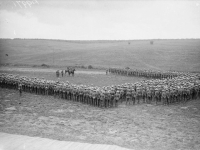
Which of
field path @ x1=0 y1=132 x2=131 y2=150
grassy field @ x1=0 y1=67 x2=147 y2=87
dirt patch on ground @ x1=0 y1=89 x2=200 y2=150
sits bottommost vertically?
dirt patch on ground @ x1=0 y1=89 x2=200 y2=150

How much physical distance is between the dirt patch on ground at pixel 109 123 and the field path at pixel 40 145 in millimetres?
1087

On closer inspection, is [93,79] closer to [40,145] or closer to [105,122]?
Result: [105,122]

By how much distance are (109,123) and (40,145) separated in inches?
236

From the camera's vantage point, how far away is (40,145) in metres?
11.6

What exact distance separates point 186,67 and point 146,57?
15.1 meters

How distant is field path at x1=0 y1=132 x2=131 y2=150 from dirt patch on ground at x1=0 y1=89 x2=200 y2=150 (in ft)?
3.57

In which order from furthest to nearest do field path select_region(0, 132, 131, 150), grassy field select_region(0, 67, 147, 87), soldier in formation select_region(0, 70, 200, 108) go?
1. grassy field select_region(0, 67, 147, 87)
2. soldier in formation select_region(0, 70, 200, 108)
3. field path select_region(0, 132, 131, 150)

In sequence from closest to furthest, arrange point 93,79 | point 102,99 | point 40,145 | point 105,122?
point 40,145 < point 105,122 < point 102,99 < point 93,79

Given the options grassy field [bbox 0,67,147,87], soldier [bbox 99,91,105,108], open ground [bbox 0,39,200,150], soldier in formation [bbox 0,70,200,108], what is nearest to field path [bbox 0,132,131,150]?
open ground [bbox 0,39,200,150]

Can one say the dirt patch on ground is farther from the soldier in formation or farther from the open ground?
the soldier in formation

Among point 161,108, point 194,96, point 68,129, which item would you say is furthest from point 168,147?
point 194,96

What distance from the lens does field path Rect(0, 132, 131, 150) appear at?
1120 centimetres

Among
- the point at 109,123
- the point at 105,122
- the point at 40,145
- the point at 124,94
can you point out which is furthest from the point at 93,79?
the point at 40,145

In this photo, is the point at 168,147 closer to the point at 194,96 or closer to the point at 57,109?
the point at 57,109
